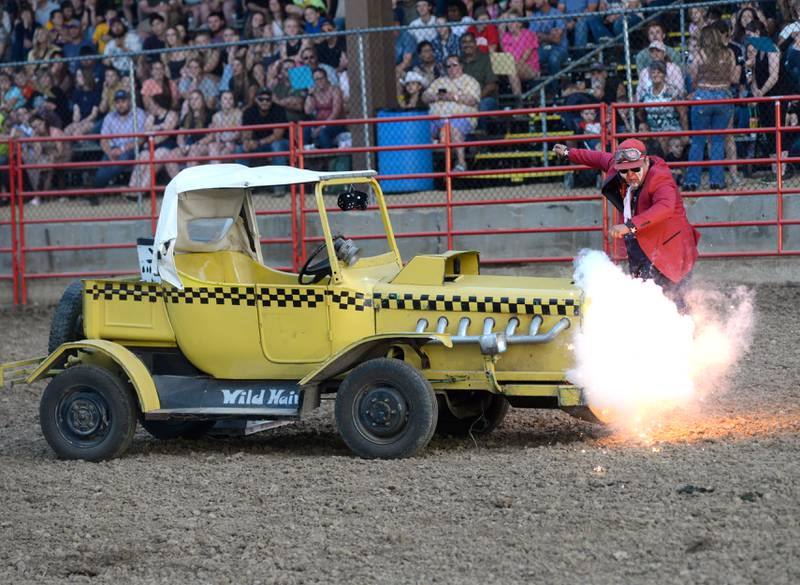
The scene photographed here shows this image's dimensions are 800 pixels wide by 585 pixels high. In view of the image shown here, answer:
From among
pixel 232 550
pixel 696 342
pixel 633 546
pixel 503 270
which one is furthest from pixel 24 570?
pixel 503 270

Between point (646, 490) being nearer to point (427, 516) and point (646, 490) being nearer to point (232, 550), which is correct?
point (427, 516)

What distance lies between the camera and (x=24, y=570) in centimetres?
620

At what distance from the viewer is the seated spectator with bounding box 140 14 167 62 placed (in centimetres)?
1834

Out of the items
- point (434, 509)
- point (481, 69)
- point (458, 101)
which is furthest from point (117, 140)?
point (434, 509)

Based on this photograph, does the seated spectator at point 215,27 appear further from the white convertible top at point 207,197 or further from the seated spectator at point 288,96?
the white convertible top at point 207,197

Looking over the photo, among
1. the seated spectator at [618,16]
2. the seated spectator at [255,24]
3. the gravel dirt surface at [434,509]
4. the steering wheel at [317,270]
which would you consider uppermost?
the seated spectator at [255,24]

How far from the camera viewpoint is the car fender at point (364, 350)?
308 inches

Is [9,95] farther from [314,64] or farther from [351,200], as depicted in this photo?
[351,200]

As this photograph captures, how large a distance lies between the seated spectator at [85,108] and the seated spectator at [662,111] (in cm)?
719

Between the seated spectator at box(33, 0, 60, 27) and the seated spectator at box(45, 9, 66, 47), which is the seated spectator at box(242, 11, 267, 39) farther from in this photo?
the seated spectator at box(33, 0, 60, 27)

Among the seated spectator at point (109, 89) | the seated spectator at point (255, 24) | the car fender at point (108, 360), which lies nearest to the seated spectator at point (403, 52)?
the seated spectator at point (255, 24)

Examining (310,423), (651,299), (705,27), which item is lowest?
(310,423)

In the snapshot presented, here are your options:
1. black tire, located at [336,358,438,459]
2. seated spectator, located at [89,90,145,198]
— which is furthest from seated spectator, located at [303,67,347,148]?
black tire, located at [336,358,438,459]

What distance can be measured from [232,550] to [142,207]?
34.5 ft
